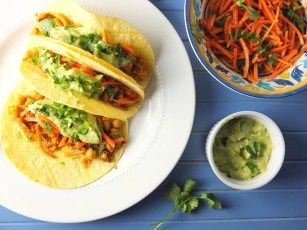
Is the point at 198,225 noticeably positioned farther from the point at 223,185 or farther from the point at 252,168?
the point at 252,168

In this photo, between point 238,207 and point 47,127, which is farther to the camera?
point 238,207

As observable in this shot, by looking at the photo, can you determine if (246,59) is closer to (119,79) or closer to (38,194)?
(119,79)

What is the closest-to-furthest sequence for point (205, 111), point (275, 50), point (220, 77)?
point (220, 77) → point (275, 50) → point (205, 111)

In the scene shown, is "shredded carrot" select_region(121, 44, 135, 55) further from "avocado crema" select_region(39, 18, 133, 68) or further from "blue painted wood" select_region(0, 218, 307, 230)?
"blue painted wood" select_region(0, 218, 307, 230)

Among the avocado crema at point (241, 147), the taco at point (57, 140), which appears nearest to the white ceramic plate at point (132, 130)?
the taco at point (57, 140)

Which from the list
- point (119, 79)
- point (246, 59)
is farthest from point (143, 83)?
point (246, 59)

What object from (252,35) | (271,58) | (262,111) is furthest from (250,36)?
(262,111)
